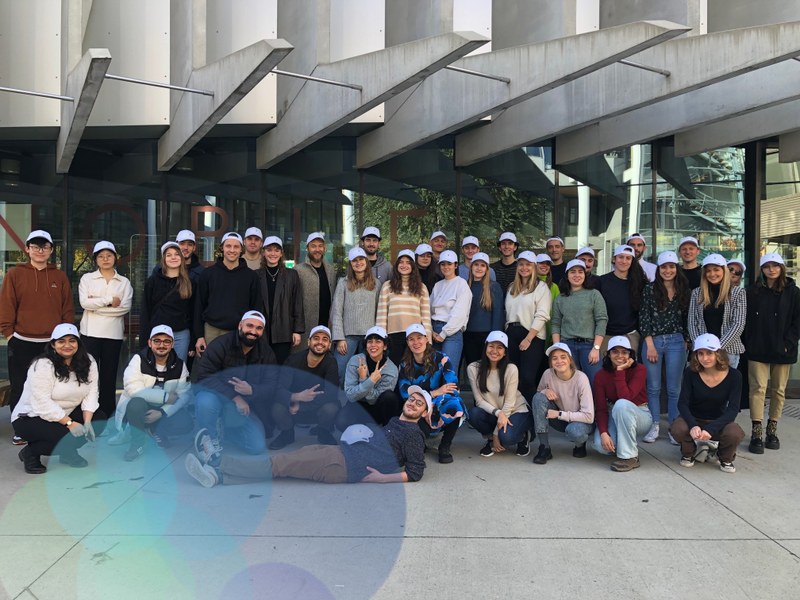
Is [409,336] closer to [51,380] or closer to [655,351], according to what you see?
[655,351]

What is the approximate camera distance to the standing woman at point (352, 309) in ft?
20.6

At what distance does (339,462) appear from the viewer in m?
Answer: 4.82

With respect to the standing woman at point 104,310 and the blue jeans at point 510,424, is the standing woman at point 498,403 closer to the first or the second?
the blue jeans at point 510,424

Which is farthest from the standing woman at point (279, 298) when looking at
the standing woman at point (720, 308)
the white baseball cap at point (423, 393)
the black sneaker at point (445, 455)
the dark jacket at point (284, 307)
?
the standing woman at point (720, 308)

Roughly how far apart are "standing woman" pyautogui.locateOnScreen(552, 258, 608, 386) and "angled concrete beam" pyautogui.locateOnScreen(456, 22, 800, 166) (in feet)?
5.68

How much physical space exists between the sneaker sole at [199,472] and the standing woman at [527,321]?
9.67ft

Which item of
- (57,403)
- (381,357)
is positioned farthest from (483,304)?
(57,403)

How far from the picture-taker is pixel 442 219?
359 inches

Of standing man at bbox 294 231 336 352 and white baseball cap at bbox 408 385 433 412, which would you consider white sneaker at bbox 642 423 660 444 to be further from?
standing man at bbox 294 231 336 352

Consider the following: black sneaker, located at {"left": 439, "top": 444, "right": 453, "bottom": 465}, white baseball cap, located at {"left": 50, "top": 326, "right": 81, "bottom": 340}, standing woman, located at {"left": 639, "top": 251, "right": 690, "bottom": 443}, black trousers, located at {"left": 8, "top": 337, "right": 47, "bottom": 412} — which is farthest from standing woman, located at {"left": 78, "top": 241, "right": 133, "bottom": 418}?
standing woman, located at {"left": 639, "top": 251, "right": 690, "bottom": 443}

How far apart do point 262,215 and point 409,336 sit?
433cm

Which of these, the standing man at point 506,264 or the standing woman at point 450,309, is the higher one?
the standing man at point 506,264

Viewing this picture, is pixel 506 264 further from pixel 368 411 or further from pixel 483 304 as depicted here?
pixel 368 411

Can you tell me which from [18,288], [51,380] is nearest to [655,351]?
[51,380]
